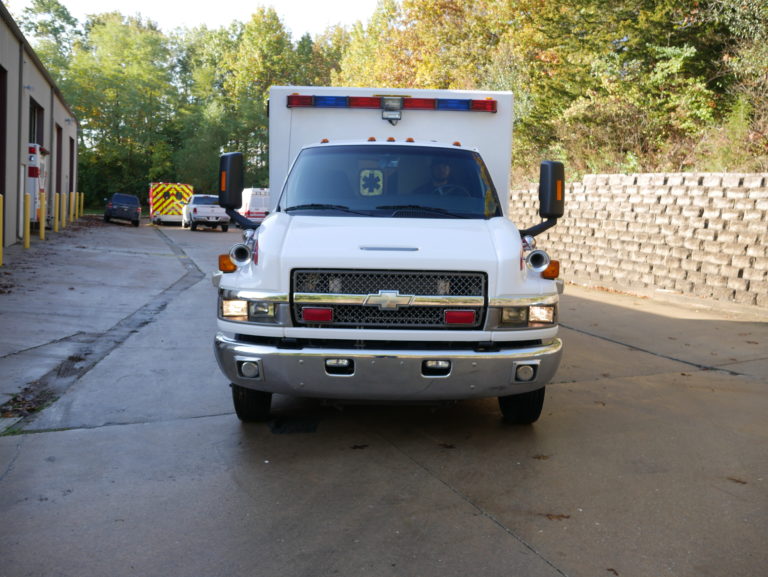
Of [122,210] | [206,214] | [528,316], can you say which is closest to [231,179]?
[528,316]

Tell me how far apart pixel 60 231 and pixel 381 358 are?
1041 inches

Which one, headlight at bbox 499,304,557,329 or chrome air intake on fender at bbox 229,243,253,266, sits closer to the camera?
headlight at bbox 499,304,557,329

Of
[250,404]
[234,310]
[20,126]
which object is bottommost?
[250,404]

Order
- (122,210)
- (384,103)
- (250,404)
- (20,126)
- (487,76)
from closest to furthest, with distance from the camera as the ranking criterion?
(250,404) < (384,103) < (20,126) < (487,76) < (122,210)

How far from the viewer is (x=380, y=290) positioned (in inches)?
191

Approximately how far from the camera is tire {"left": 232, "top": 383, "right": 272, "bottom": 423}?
17.8 feet

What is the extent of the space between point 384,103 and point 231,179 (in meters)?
2.38


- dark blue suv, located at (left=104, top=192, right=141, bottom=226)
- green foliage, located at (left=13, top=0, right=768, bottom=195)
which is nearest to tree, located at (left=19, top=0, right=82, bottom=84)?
green foliage, located at (left=13, top=0, right=768, bottom=195)

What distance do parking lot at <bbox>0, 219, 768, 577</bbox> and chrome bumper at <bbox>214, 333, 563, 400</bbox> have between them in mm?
459

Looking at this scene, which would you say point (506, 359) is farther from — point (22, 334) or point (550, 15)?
point (550, 15)

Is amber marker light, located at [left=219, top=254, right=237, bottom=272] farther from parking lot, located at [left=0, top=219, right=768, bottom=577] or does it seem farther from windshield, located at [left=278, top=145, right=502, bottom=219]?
parking lot, located at [left=0, top=219, right=768, bottom=577]

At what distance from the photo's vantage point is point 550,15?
2450cm

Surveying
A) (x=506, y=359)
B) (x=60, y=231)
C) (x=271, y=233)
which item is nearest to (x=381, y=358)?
(x=506, y=359)

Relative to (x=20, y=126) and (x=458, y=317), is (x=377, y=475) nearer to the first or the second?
(x=458, y=317)
